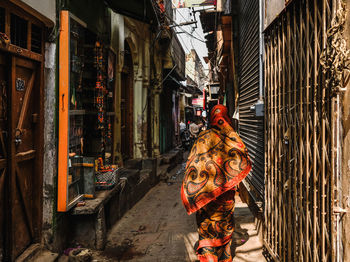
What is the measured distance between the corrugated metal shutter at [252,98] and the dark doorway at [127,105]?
4.00 m

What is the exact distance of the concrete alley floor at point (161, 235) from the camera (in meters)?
4.39

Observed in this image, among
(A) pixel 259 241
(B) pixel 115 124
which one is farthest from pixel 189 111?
(A) pixel 259 241

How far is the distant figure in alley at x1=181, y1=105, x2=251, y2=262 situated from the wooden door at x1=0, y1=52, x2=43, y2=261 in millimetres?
2026

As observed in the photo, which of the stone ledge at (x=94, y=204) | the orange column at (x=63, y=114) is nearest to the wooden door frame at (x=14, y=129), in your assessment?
the orange column at (x=63, y=114)

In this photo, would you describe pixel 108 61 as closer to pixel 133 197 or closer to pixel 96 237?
pixel 133 197

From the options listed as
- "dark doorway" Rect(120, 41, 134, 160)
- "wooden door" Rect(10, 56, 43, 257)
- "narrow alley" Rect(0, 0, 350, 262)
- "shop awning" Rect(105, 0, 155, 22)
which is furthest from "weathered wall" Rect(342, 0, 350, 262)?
"dark doorway" Rect(120, 41, 134, 160)

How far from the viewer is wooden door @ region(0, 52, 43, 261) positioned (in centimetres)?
345

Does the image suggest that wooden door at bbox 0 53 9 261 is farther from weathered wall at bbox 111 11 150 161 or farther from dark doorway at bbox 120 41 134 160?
dark doorway at bbox 120 41 134 160

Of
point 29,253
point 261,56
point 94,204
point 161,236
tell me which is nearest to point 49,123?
point 94,204

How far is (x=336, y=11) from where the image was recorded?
207 cm

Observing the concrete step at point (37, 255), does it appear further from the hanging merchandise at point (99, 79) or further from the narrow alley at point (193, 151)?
the hanging merchandise at point (99, 79)

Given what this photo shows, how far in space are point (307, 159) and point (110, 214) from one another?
13.0 feet

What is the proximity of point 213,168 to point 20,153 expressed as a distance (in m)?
2.38

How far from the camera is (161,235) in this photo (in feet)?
17.3
